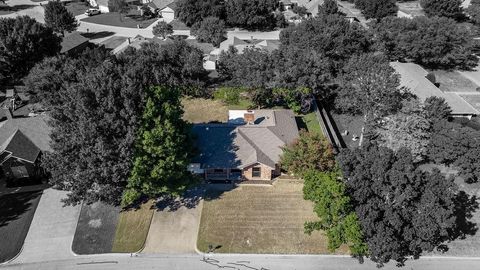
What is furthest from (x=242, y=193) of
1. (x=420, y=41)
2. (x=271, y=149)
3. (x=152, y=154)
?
(x=420, y=41)

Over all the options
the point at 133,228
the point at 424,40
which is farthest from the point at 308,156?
the point at 424,40

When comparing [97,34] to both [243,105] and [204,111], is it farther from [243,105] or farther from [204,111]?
[243,105]

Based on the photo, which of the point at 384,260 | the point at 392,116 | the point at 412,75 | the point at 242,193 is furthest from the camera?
the point at 412,75

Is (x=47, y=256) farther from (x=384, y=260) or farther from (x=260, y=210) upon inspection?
(x=384, y=260)

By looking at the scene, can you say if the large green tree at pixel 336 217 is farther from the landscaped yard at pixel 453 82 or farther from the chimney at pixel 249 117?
the landscaped yard at pixel 453 82

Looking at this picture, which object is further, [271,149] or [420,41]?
[420,41]

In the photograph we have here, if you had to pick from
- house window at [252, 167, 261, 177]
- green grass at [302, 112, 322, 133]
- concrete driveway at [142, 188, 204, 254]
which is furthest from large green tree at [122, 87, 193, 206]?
green grass at [302, 112, 322, 133]
